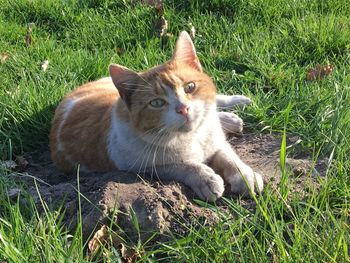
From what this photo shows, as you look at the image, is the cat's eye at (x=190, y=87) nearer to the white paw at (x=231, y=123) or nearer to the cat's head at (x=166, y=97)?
the cat's head at (x=166, y=97)

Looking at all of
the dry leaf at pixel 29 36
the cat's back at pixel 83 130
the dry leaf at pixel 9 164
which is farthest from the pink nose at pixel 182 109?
the dry leaf at pixel 29 36

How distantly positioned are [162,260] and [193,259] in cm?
27

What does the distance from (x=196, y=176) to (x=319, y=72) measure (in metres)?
1.57

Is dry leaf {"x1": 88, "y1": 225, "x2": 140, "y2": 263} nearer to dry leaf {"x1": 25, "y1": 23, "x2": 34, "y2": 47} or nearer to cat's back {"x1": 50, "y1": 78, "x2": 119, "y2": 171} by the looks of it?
cat's back {"x1": 50, "y1": 78, "x2": 119, "y2": 171}

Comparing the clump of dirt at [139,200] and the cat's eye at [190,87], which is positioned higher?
the cat's eye at [190,87]

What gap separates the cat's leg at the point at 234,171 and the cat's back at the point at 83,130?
0.59m

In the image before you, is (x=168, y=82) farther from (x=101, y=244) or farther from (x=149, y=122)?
(x=101, y=244)

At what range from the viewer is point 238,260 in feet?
6.82

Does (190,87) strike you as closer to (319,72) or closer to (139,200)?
(139,200)

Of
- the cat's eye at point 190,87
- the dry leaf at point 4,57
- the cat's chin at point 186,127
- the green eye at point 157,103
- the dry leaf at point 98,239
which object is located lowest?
the dry leaf at point 4,57

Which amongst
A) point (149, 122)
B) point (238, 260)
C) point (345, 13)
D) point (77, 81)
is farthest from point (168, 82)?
point (345, 13)

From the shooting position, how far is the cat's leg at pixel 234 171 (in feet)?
8.57

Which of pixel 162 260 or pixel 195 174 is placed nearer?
pixel 162 260

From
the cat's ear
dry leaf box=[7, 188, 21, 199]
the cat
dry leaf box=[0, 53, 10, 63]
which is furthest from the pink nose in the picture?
dry leaf box=[0, 53, 10, 63]
